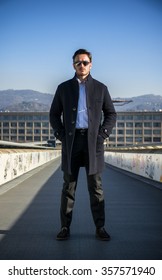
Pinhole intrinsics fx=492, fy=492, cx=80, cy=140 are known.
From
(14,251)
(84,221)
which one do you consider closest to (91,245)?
(14,251)

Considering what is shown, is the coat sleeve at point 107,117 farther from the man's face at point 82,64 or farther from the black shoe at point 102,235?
the black shoe at point 102,235

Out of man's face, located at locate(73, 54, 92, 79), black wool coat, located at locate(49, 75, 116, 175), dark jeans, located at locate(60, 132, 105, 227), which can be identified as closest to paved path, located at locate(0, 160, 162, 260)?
dark jeans, located at locate(60, 132, 105, 227)

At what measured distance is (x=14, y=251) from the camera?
16.5ft

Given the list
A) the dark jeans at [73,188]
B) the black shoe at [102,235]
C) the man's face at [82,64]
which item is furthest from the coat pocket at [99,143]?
the black shoe at [102,235]

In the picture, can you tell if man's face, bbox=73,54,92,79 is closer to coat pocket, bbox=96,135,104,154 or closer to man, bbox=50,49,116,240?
man, bbox=50,49,116,240

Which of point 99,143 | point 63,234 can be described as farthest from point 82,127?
point 63,234

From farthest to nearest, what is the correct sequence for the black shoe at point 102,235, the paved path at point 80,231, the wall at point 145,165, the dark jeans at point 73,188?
the wall at point 145,165 < the dark jeans at point 73,188 < the black shoe at point 102,235 < the paved path at point 80,231

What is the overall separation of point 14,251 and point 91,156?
141 centimetres

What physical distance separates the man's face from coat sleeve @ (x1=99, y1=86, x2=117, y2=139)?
13.7 inches

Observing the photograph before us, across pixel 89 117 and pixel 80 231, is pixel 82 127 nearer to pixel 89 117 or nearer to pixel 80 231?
pixel 89 117

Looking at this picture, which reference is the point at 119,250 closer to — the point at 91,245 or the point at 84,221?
the point at 91,245

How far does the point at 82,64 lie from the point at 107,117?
2.35 ft

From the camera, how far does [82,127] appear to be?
18.7 feet

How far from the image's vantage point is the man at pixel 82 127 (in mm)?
5684
